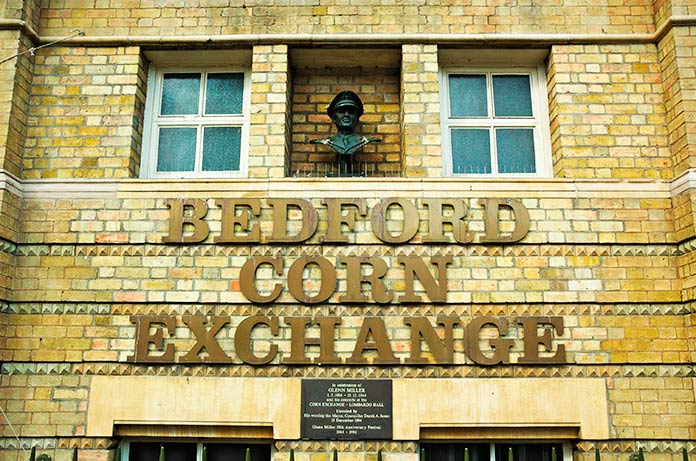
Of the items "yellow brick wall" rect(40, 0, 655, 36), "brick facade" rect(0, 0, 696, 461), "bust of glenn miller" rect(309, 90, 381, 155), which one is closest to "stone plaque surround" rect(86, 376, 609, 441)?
"brick facade" rect(0, 0, 696, 461)

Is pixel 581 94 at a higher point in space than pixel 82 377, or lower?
higher

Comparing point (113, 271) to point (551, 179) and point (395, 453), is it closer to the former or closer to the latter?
point (395, 453)

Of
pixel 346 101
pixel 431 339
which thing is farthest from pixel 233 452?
pixel 346 101

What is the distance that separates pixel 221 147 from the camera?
7520 millimetres

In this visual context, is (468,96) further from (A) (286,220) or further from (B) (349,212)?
(A) (286,220)

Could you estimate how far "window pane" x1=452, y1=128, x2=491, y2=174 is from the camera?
292 inches

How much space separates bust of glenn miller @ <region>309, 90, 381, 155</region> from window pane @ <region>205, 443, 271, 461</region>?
118 inches

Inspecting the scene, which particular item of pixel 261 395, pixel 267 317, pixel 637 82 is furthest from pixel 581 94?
pixel 261 395

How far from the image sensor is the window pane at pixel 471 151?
7.42m

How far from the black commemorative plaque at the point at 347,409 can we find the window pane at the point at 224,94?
121 inches

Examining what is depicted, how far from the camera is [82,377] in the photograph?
258 inches

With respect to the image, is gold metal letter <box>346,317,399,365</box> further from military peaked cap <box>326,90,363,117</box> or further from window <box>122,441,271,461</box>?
military peaked cap <box>326,90,363,117</box>

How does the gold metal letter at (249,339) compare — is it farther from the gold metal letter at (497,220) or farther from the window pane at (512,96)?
the window pane at (512,96)

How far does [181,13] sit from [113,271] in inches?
111
